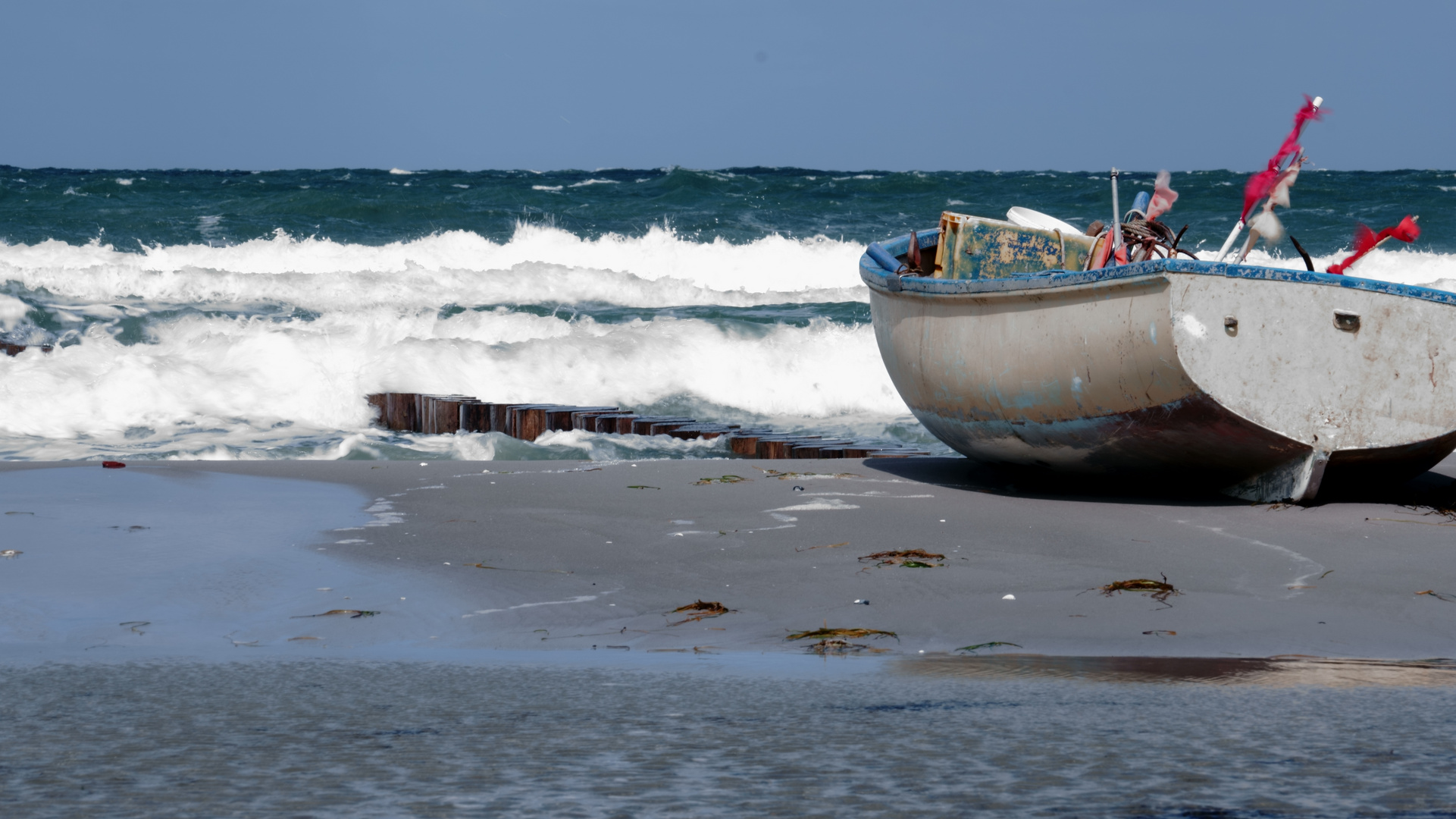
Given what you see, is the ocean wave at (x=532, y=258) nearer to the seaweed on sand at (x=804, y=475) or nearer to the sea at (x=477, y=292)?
the sea at (x=477, y=292)

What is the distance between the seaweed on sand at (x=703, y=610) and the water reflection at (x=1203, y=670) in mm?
781

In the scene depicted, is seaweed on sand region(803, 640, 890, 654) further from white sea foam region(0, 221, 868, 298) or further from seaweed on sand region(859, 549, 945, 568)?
white sea foam region(0, 221, 868, 298)

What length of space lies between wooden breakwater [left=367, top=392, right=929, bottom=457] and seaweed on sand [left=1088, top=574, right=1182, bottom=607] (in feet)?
13.4

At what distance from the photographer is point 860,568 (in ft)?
15.2

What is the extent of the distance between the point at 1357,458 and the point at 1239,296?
2.92ft

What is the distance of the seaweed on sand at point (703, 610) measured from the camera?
3.97m

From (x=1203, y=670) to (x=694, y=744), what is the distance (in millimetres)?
1542

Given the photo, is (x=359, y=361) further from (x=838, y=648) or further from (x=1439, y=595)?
(x=1439, y=595)

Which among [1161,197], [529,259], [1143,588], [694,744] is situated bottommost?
[1143,588]

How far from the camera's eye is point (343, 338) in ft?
42.3

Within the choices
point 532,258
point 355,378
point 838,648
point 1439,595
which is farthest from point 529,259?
point 838,648

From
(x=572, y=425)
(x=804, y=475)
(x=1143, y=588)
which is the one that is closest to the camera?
(x=1143, y=588)

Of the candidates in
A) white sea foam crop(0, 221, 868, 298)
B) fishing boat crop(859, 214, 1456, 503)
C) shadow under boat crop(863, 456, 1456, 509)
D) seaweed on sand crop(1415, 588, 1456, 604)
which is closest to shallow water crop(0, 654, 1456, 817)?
seaweed on sand crop(1415, 588, 1456, 604)

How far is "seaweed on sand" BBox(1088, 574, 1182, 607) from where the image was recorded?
4.23 metres
